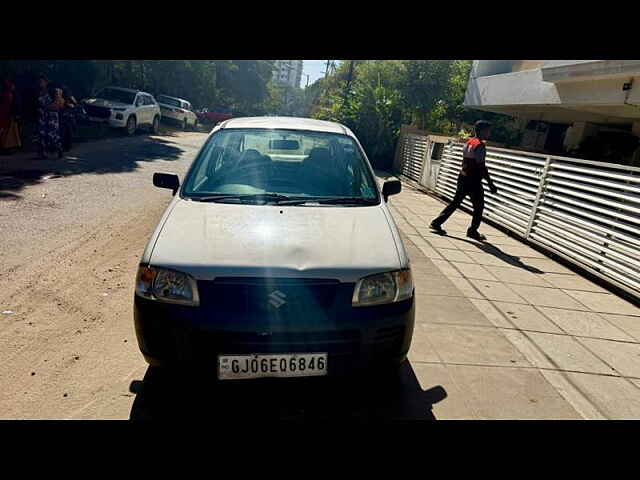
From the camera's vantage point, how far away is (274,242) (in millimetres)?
2434

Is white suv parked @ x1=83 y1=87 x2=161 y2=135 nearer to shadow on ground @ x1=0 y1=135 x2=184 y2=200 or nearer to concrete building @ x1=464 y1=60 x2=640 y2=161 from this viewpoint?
shadow on ground @ x1=0 y1=135 x2=184 y2=200

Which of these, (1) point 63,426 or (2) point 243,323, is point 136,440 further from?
(2) point 243,323

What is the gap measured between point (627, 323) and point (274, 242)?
4042mm

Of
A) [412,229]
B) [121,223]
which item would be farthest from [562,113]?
[121,223]

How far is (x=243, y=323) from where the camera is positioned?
2141 millimetres

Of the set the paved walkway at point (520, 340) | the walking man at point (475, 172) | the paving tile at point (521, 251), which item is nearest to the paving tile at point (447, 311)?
the paved walkway at point (520, 340)

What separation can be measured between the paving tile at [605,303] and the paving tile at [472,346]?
1.67 meters

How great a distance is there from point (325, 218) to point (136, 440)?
5.74 feet

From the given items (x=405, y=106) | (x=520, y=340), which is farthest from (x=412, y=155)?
(x=520, y=340)

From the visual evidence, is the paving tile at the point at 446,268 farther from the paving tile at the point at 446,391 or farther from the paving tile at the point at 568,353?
→ the paving tile at the point at 446,391

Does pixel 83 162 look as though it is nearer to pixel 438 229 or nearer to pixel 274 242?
pixel 438 229

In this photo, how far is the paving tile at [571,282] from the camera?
204 inches

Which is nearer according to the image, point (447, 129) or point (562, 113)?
point (562, 113)

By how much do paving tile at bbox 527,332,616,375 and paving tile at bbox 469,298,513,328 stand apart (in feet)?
0.82
